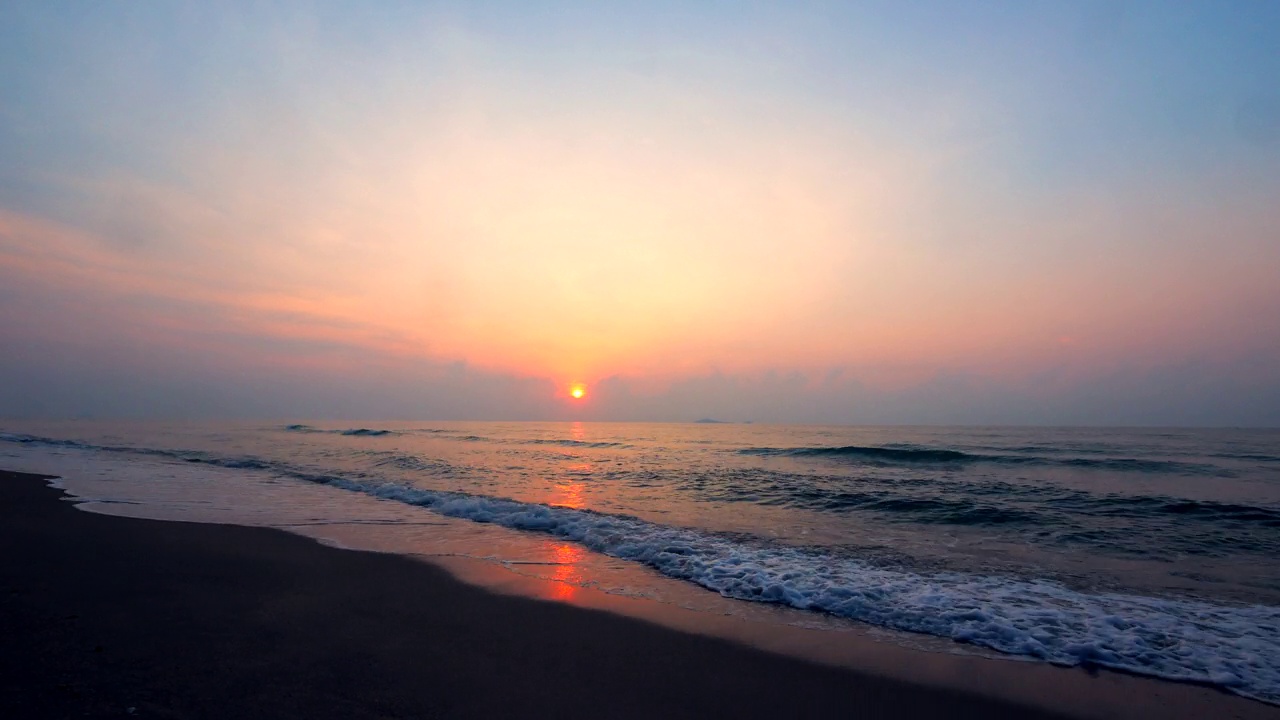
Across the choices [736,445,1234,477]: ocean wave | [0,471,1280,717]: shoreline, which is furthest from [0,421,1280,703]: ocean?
[0,471,1280,717]: shoreline

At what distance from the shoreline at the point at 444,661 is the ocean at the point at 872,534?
0.97 meters

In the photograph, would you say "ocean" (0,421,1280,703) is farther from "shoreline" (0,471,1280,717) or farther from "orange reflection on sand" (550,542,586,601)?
"shoreline" (0,471,1280,717)

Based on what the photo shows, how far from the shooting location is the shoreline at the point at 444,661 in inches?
174

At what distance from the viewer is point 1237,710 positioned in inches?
194

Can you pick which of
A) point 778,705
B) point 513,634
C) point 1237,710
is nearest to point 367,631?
point 513,634

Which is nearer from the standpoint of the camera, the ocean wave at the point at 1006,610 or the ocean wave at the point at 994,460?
the ocean wave at the point at 1006,610

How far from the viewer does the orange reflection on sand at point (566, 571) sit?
7.73 m

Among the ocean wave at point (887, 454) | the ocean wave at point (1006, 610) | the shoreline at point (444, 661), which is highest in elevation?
the shoreline at point (444, 661)

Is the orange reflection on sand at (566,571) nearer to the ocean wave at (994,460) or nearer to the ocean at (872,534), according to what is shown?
the ocean at (872,534)

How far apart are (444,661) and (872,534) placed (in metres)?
9.98

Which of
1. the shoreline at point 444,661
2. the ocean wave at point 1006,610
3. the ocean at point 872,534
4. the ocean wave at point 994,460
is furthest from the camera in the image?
the ocean wave at point 994,460

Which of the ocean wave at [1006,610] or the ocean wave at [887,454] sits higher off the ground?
the ocean wave at [1006,610]

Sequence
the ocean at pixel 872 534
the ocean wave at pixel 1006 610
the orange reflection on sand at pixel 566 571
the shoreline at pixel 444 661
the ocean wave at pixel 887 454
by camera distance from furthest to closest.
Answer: the ocean wave at pixel 887 454 < the orange reflection on sand at pixel 566 571 < the ocean at pixel 872 534 < the ocean wave at pixel 1006 610 < the shoreline at pixel 444 661

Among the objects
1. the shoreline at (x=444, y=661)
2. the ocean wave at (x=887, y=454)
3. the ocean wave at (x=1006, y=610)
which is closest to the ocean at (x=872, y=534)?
the ocean wave at (x=1006, y=610)
